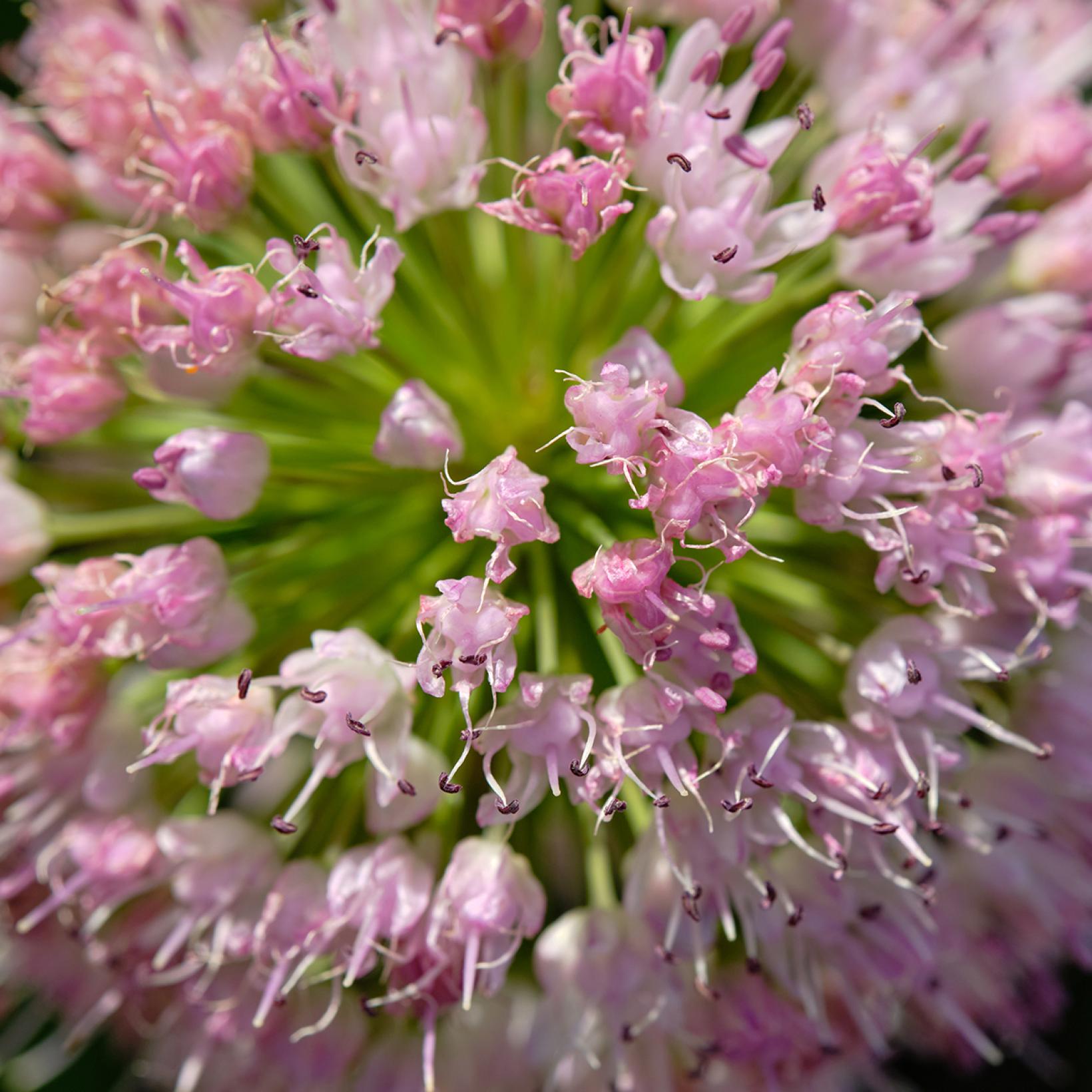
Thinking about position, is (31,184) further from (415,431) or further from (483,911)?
(483,911)

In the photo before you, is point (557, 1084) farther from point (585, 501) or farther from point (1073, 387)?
point (1073, 387)

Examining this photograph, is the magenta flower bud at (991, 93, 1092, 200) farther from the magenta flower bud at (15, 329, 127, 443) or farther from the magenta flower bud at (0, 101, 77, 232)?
the magenta flower bud at (0, 101, 77, 232)

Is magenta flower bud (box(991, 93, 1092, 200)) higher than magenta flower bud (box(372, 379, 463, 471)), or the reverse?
magenta flower bud (box(991, 93, 1092, 200))

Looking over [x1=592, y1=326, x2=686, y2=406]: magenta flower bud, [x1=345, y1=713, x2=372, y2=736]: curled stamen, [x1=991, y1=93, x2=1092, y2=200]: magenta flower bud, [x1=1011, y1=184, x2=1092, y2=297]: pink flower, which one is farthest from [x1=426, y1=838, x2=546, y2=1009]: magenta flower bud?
[x1=991, y1=93, x2=1092, y2=200]: magenta flower bud

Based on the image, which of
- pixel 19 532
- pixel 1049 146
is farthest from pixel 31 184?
pixel 1049 146

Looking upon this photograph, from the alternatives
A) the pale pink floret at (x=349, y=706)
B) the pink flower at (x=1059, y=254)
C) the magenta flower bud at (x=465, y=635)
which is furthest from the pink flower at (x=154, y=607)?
the pink flower at (x=1059, y=254)

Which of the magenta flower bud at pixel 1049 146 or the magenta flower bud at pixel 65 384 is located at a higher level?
the magenta flower bud at pixel 1049 146

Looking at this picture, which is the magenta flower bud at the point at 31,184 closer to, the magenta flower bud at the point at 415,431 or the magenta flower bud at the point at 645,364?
the magenta flower bud at the point at 415,431

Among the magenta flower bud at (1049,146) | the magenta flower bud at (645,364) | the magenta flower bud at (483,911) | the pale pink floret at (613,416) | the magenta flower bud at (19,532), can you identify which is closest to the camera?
the pale pink floret at (613,416)
